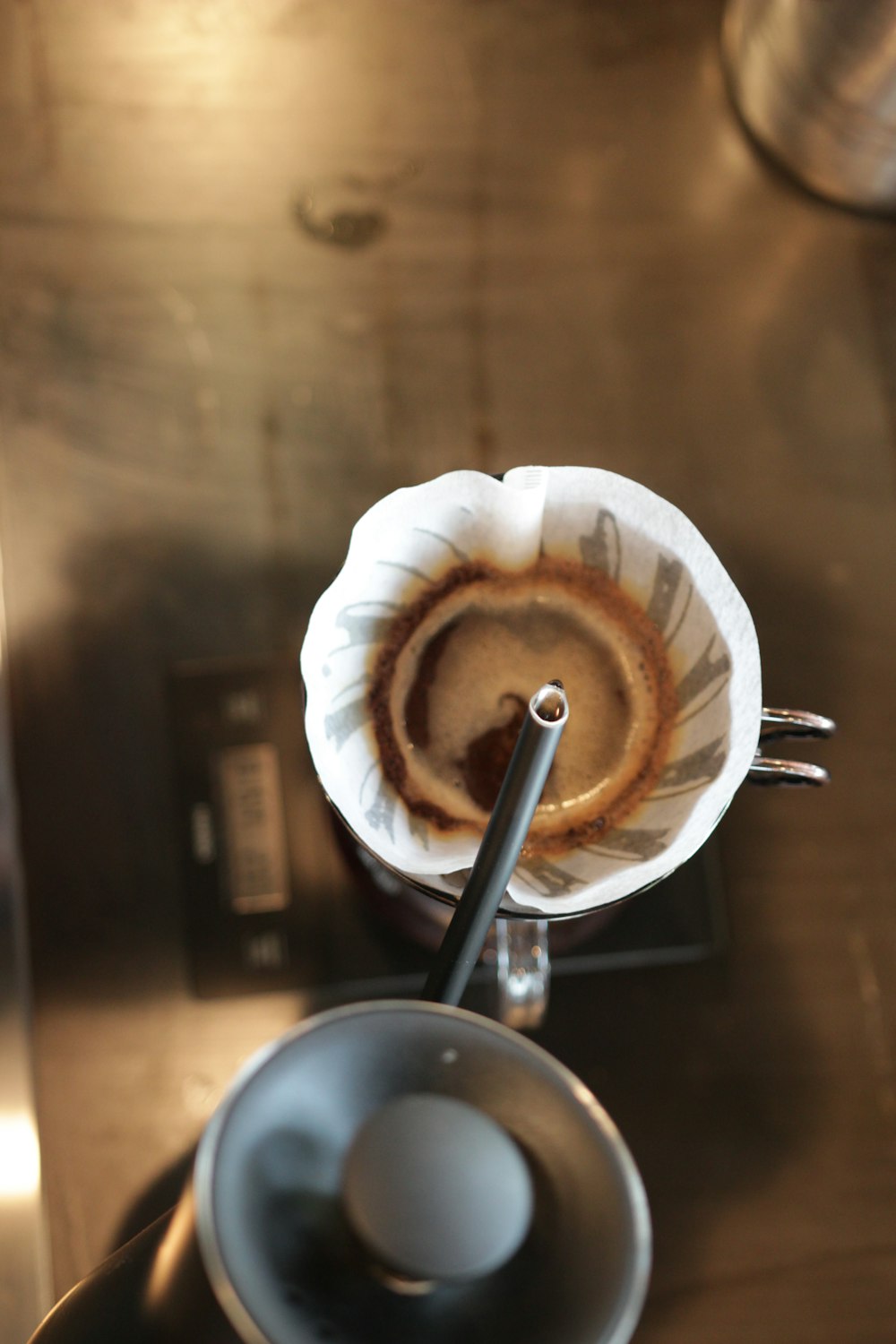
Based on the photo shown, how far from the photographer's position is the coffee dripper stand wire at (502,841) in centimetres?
33

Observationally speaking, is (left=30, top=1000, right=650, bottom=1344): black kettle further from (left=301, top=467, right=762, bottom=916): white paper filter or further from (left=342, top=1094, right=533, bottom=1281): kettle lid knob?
(left=301, top=467, right=762, bottom=916): white paper filter

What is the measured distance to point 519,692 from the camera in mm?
544

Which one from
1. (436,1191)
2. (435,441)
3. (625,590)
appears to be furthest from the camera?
(435,441)

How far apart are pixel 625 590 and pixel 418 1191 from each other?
310 mm

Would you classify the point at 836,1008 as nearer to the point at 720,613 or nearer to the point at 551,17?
the point at 720,613

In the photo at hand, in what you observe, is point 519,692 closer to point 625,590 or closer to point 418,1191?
point 625,590

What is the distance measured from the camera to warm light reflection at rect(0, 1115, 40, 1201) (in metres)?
0.56

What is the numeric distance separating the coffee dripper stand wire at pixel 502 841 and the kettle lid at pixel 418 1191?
5 centimetres

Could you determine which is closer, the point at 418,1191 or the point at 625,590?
the point at 418,1191

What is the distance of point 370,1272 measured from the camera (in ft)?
0.95

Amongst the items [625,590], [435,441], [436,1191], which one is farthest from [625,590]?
[436,1191]

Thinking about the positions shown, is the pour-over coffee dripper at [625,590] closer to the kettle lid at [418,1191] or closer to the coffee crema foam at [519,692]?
the coffee crema foam at [519,692]

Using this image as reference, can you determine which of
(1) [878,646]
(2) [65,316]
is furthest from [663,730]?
(2) [65,316]

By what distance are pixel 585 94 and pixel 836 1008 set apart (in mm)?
565
